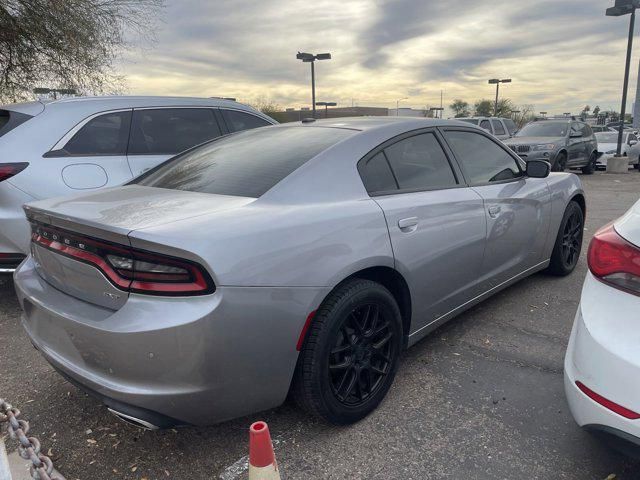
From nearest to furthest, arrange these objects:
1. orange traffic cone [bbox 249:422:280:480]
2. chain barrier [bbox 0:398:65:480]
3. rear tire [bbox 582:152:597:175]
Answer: chain barrier [bbox 0:398:65:480] → orange traffic cone [bbox 249:422:280:480] → rear tire [bbox 582:152:597:175]

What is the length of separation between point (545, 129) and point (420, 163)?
13.2 meters

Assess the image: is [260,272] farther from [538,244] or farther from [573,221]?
[573,221]

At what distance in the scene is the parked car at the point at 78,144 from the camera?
3652 millimetres

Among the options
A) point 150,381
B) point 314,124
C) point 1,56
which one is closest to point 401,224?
point 314,124

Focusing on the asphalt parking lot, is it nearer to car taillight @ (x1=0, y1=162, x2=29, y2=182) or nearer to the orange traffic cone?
the orange traffic cone

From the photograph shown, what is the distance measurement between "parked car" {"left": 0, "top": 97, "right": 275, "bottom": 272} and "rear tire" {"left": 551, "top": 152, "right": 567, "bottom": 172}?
37.2 feet

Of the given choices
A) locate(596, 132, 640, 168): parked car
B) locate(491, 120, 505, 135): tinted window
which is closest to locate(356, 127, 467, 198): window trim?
locate(491, 120, 505, 135): tinted window

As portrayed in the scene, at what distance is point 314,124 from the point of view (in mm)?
3275

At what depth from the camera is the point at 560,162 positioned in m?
13.7

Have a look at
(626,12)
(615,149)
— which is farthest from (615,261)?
(615,149)

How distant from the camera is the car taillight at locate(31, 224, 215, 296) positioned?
71.9 inches

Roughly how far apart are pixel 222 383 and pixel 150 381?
0.89 ft

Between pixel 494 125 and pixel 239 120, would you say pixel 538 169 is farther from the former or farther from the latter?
pixel 494 125

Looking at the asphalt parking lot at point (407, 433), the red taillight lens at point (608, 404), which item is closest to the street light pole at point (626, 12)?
the asphalt parking lot at point (407, 433)
